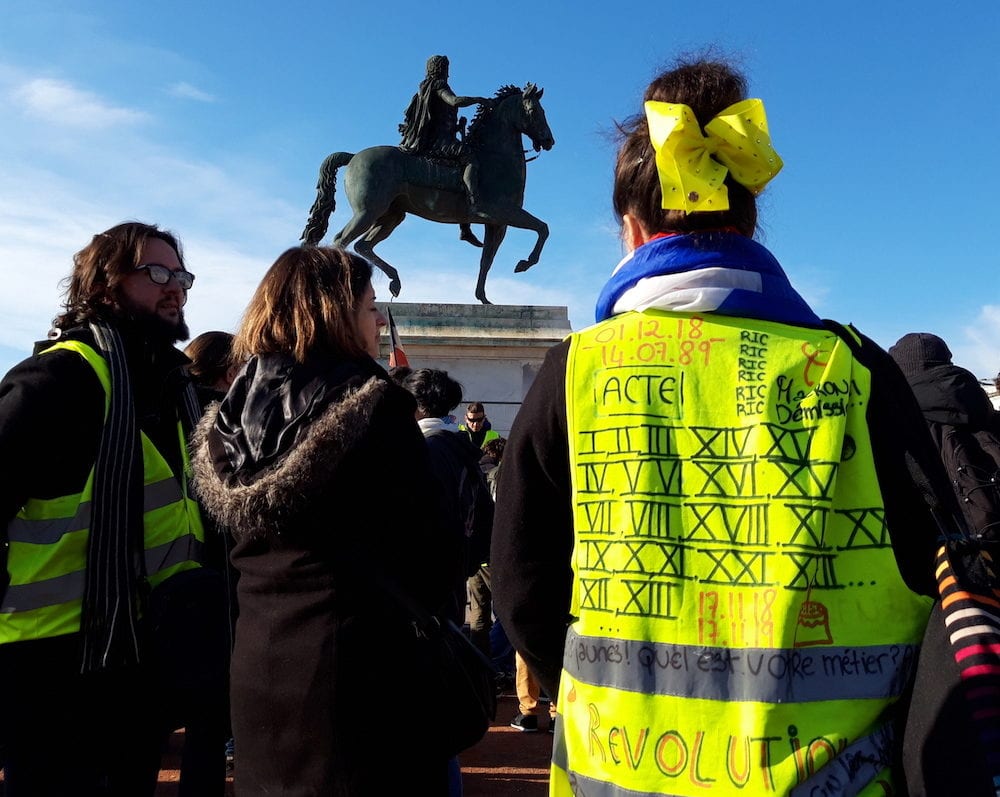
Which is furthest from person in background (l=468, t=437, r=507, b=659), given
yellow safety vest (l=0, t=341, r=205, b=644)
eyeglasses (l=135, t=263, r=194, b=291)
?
yellow safety vest (l=0, t=341, r=205, b=644)

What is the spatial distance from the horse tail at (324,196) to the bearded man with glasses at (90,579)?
11.4m

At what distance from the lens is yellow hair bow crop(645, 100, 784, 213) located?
1.47m

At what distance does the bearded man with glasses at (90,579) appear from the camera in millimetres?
2293

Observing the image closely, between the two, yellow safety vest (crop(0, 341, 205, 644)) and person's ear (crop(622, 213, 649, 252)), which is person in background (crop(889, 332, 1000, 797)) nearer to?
person's ear (crop(622, 213, 649, 252))

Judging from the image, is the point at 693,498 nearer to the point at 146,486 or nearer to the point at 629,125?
the point at 629,125

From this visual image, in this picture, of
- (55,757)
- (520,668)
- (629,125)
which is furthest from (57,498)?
(520,668)

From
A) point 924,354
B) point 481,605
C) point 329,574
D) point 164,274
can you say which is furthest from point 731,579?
point 481,605

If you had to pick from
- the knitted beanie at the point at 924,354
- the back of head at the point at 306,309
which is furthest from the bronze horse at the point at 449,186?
the back of head at the point at 306,309

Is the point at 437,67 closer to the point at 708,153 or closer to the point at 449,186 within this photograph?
the point at 449,186

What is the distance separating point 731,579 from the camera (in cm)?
133

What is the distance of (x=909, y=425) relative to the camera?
139cm

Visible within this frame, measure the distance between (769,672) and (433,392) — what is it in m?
2.99

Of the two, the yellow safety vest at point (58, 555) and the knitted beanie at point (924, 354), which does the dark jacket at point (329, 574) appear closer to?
the yellow safety vest at point (58, 555)

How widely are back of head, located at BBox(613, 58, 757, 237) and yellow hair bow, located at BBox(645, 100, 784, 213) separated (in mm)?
32
